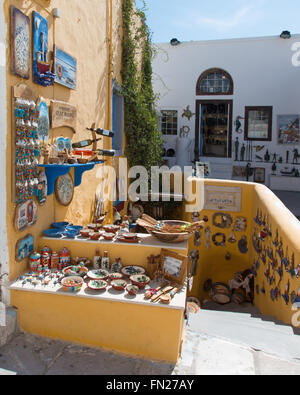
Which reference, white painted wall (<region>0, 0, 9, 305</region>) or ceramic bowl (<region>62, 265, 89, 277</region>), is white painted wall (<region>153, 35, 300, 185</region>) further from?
white painted wall (<region>0, 0, 9, 305</region>)

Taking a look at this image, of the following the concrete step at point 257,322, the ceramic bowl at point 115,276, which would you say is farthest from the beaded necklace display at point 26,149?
the concrete step at point 257,322

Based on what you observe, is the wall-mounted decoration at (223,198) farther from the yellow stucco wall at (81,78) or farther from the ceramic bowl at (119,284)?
the ceramic bowl at (119,284)

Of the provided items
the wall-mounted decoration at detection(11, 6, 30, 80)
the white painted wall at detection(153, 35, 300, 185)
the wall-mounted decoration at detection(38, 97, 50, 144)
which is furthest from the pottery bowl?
the white painted wall at detection(153, 35, 300, 185)

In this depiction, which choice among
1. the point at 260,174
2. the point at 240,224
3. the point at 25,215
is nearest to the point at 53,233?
the point at 25,215

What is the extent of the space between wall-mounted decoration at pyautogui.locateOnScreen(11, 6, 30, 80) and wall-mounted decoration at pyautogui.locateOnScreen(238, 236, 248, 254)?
5538 mm

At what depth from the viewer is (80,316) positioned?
3.47 metres

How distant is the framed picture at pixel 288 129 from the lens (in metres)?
14.5

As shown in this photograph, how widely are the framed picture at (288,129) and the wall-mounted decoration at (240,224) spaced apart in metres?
8.48

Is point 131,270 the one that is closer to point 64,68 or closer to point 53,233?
point 53,233

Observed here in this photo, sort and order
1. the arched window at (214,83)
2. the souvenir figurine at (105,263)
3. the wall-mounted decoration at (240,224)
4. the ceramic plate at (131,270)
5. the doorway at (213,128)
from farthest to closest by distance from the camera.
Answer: the doorway at (213,128) < the arched window at (214,83) < the wall-mounted decoration at (240,224) < the souvenir figurine at (105,263) < the ceramic plate at (131,270)

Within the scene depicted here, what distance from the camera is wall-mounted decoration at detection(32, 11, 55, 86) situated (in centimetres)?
367

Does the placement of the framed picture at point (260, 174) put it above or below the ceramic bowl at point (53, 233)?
above

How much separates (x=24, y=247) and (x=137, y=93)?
527 centimetres

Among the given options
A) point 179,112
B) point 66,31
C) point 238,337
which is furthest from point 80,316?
point 179,112
